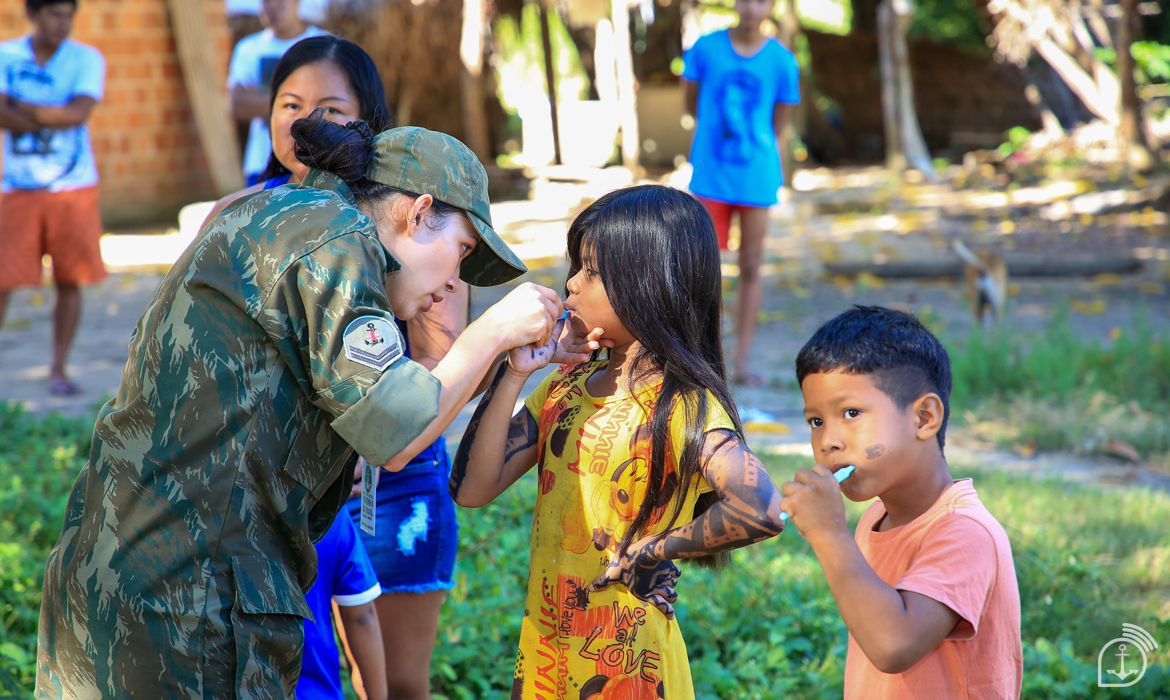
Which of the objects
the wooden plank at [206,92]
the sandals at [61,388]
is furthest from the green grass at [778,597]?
the wooden plank at [206,92]

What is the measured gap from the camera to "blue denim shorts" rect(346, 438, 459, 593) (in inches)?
92.8

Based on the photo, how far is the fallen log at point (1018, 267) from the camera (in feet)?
29.5

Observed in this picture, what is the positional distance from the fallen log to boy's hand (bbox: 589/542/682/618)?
7.66m

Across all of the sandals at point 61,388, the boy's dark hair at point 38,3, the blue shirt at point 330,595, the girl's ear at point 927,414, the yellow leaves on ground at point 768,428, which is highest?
the boy's dark hair at point 38,3

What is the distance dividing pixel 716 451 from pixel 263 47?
3873mm

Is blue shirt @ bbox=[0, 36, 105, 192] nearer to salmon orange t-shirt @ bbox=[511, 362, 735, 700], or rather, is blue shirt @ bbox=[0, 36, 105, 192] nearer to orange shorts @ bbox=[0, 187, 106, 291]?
Answer: orange shorts @ bbox=[0, 187, 106, 291]

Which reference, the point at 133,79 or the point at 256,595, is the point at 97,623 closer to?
the point at 256,595

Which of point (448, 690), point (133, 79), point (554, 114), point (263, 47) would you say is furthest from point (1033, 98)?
point (448, 690)

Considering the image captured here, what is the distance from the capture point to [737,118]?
5.63 metres

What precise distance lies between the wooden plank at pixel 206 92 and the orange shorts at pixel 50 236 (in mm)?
5931

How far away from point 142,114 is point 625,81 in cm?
645

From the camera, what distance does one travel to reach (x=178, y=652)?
5.10ft

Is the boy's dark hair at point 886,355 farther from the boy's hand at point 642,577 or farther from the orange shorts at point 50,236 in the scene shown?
the orange shorts at point 50,236

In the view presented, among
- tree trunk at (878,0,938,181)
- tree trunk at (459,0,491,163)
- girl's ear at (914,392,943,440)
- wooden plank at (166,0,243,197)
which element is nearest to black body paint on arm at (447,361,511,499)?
girl's ear at (914,392,943,440)
